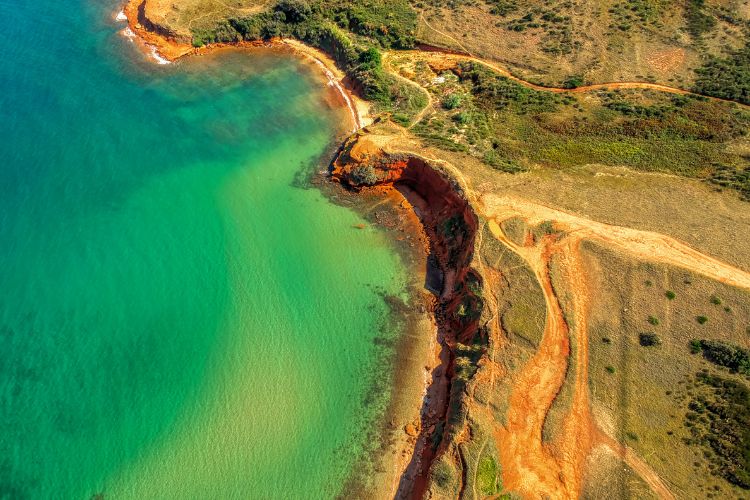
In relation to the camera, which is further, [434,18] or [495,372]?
[434,18]

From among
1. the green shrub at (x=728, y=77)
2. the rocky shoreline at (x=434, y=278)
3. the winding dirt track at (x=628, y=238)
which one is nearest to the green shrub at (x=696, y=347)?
the winding dirt track at (x=628, y=238)

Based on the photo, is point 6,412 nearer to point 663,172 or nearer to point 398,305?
point 398,305

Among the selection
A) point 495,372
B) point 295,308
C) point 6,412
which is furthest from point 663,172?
point 6,412

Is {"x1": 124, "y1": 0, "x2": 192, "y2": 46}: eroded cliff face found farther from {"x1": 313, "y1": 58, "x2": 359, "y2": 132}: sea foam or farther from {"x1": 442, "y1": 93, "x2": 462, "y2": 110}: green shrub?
{"x1": 442, "y1": 93, "x2": 462, "y2": 110}: green shrub

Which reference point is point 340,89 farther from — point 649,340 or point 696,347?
point 696,347

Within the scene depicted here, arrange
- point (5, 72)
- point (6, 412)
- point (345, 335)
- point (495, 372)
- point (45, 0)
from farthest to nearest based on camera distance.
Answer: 1. point (45, 0)
2. point (5, 72)
3. point (345, 335)
4. point (6, 412)
5. point (495, 372)

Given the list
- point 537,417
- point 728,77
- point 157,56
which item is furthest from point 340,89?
point 728,77

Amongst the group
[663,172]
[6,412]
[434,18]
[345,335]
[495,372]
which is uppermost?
[434,18]
